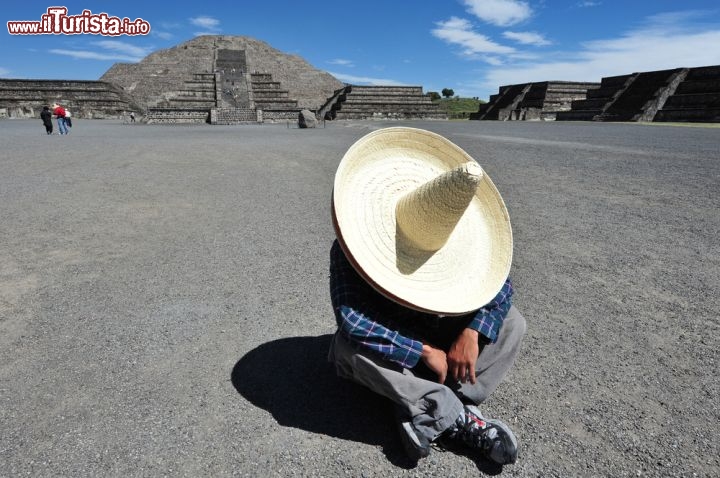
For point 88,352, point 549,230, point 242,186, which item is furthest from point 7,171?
point 549,230

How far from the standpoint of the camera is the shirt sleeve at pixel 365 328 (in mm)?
1791

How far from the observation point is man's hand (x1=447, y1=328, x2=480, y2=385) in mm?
1883

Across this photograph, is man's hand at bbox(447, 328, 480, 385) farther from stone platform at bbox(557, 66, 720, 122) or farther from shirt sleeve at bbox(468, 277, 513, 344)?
stone platform at bbox(557, 66, 720, 122)

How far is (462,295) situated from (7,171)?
9272 millimetres

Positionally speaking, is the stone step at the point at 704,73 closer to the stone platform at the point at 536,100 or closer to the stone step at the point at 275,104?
the stone platform at the point at 536,100

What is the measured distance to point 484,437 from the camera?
1848mm

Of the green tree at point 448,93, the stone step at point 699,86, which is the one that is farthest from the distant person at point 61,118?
the green tree at point 448,93

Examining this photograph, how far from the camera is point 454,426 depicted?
6.30ft

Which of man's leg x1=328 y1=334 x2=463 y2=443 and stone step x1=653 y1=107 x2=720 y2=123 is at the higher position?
stone step x1=653 y1=107 x2=720 y2=123

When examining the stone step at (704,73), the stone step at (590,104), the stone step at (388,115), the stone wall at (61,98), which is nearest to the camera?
the stone step at (704,73)

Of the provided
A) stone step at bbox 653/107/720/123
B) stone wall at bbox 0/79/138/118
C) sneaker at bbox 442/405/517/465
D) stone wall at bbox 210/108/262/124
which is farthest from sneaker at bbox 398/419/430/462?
stone wall at bbox 0/79/138/118

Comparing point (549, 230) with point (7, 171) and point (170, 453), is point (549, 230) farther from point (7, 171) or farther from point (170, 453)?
point (7, 171)

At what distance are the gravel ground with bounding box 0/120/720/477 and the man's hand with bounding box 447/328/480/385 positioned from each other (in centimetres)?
36

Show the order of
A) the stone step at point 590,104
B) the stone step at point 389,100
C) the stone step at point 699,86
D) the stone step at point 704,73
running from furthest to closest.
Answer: the stone step at point 389,100, the stone step at point 590,104, the stone step at point 704,73, the stone step at point 699,86
